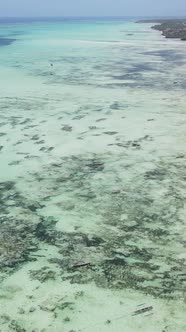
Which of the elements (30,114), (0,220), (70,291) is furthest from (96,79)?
(70,291)

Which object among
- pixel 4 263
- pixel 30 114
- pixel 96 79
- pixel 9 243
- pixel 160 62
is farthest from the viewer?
pixel 160 62

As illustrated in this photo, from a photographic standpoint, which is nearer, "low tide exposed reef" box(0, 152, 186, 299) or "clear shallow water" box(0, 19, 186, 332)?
"clear shallow water" box(0, 19, 186, 332)

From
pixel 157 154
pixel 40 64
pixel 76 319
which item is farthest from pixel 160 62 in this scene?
pixel 76 319

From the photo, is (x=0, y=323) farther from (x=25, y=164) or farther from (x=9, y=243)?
(x=25, y=164)

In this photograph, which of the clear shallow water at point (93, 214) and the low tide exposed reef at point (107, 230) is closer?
the clear shallow water at point (93, 214)

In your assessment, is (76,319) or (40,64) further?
(40,64)

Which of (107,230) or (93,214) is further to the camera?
(93,214)

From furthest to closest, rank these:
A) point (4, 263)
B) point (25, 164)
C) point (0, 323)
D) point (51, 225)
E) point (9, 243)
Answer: point (25, 164), point (51, 225), point (9, 243), point (4, 263), point (0, 323)
